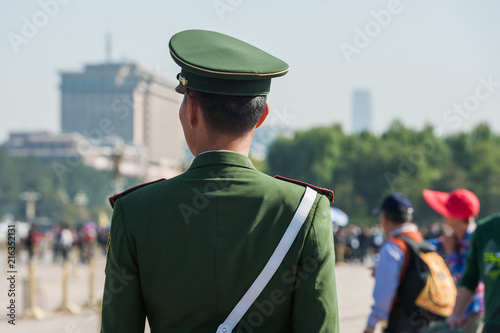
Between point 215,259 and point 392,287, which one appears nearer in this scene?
point 215,259

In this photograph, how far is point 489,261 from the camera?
4.30m

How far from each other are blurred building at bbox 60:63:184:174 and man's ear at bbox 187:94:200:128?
115640 millimetres

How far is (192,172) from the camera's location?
2213 millimetres

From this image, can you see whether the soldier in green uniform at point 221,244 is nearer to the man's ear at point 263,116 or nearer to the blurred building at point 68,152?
the man's ear at point 263,116

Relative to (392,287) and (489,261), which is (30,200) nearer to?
(392,287)

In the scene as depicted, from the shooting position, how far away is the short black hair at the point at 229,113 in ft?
7.21

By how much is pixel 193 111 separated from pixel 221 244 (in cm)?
39

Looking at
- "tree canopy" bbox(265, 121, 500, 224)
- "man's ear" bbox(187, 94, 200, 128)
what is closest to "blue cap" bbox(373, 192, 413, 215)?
"man's ear" bbox(187, 94, 200, 128)

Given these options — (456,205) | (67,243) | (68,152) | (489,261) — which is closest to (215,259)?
(489,261)

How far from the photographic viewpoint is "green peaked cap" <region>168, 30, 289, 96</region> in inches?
Answer: 86.7

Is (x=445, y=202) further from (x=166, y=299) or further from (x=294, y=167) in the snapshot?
(x=294, y=167)

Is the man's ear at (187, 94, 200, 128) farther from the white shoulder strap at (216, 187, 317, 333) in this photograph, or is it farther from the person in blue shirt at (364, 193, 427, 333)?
the person in blue shirt at (364, 193, 427, 333)

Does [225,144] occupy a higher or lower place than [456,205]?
higher

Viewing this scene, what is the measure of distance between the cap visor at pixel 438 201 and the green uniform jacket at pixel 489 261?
6.02 ft
